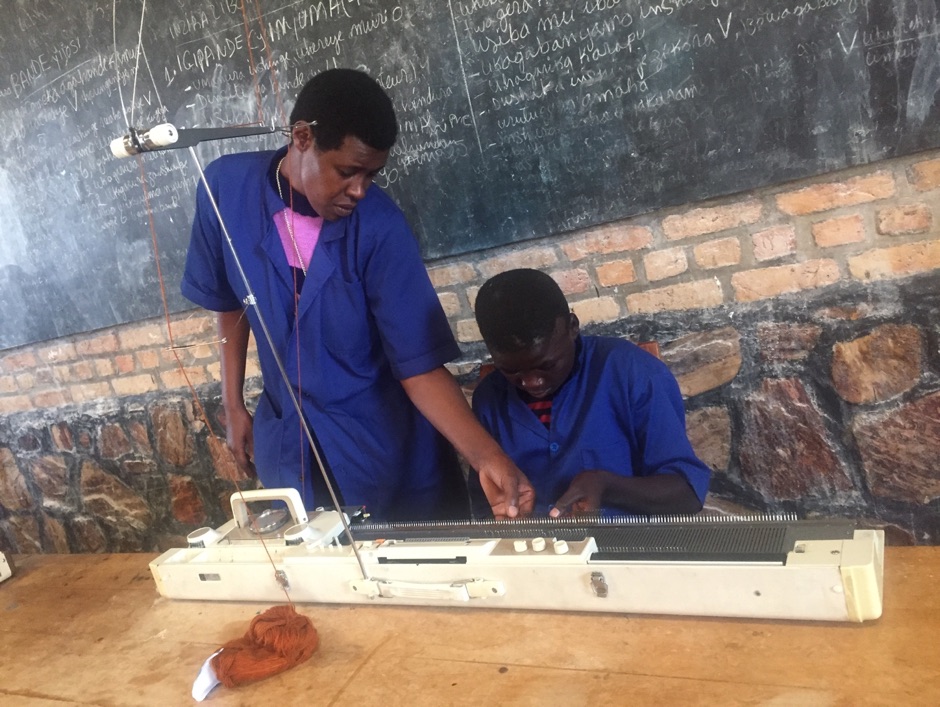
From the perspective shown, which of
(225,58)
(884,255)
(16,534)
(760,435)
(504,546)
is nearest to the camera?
(504,546)

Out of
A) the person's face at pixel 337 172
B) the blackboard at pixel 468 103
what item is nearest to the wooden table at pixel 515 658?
the person's face at pixel 337 172

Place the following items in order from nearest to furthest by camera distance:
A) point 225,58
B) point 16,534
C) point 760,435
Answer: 1. point 760,435
2. point 225,58
3. point 16,534

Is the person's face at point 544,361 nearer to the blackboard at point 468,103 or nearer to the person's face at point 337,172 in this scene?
the person's face at point 337,172

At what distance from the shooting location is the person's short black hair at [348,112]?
143cm

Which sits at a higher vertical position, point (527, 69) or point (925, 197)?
point (527, 69)

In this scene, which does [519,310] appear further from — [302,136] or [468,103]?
[468,103]

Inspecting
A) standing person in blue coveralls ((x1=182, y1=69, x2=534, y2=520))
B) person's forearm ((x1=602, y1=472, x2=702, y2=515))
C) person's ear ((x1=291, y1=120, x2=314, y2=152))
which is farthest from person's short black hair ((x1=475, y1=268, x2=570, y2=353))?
person's ear ((x1=291, y1=120, x2=314, y2=152))

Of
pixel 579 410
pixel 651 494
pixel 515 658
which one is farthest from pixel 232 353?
pixel 515 658

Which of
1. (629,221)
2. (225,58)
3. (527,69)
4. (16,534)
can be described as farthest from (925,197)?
(16,534)

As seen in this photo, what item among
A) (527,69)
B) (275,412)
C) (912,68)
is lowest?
(275,412)

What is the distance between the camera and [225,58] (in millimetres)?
2389

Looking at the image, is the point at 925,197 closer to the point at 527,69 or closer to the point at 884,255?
the point at 884,255

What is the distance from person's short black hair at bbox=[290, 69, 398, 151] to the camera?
1.43 metres

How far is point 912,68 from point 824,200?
0.31 meters
